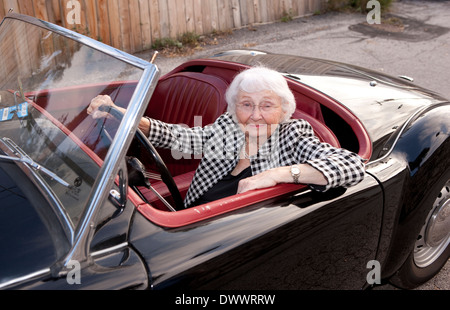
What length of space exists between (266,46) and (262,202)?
5.63m

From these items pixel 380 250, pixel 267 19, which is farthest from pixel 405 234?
pixel 267 19

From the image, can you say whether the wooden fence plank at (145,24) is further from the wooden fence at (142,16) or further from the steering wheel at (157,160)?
the steering wheel at (157,160)

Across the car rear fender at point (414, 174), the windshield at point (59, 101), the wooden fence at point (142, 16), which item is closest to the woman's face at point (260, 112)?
the car rear fender at point (414, 174)

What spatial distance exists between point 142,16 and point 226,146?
476 cm

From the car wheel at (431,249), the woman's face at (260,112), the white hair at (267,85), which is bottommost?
the car wheel at (431,249)

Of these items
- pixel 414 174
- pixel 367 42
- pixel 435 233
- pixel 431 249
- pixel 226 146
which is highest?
pixel 367 42

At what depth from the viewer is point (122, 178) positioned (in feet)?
5.01

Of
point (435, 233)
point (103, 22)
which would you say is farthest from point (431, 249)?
point (103, 22)

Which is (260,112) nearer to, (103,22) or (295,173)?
(295,173)

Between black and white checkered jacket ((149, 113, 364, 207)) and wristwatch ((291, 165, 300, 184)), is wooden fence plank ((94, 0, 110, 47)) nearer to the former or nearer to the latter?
black and white checkered jacket ((149, 113, 364, 207))

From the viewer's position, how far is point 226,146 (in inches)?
92.8

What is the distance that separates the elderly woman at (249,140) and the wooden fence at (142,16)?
4068mm

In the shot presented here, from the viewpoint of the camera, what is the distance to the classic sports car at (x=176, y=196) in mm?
1453
